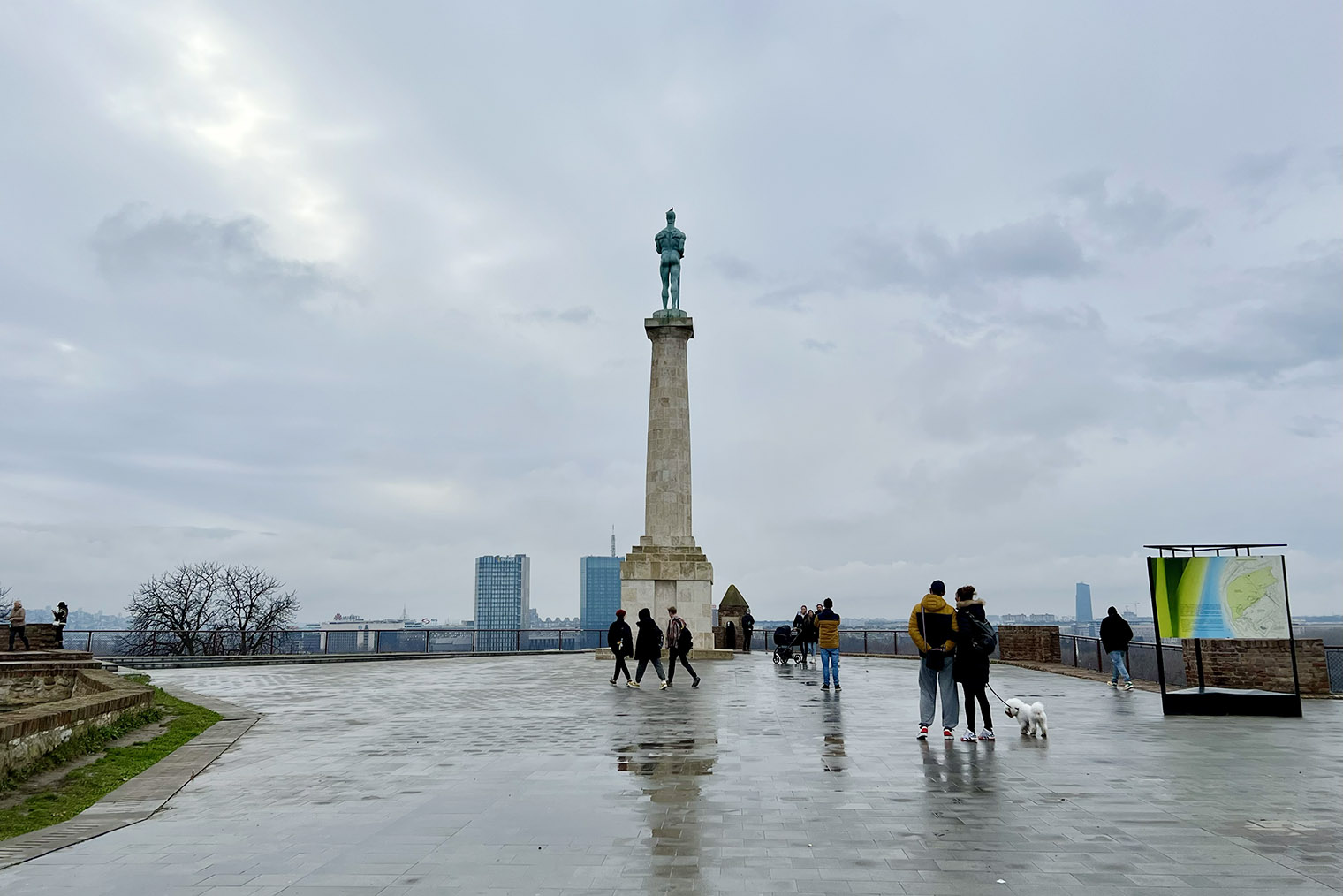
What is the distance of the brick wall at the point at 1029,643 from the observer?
24328mm

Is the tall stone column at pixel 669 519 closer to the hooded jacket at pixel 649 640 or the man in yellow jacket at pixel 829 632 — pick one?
the hooded jacket at pixel 649 640

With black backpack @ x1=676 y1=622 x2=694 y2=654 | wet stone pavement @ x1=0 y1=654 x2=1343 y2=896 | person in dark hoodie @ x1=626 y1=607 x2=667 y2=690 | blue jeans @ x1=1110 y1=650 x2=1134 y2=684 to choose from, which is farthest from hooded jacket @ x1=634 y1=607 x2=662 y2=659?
blue jeans @ x1=1110 y1=650 x2=1134 y2=684

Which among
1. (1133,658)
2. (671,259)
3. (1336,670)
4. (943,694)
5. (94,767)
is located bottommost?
(94,767)

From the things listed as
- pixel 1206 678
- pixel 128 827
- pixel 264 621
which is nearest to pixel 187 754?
pixel 128 827

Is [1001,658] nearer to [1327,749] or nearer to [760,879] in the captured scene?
[1327,749]

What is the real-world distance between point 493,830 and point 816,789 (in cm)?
291

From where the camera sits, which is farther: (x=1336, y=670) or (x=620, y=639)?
(x=620, y=639)

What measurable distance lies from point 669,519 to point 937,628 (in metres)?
17.9

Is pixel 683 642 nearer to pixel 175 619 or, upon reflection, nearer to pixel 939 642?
pixel 939 642

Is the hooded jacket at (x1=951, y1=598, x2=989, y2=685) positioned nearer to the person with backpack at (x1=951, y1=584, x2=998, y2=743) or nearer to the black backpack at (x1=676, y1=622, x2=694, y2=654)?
the person with backpack at (x1=951, y1=584, x2=998, y2=743)

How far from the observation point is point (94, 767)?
10016mm

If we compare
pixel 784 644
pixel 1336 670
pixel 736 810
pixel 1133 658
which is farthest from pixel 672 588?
pixel 736 810

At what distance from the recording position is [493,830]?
686 cm

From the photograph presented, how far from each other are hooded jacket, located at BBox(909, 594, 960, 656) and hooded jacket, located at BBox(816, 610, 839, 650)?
604 centimetres
